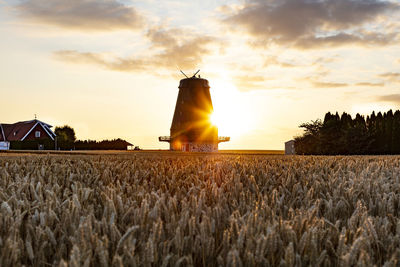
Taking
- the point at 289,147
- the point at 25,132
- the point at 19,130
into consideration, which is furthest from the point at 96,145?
the point at 289,147

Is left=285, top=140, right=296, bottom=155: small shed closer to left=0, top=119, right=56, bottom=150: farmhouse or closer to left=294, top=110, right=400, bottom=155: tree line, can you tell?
left=294, top=110, right=400, bottom=155: tree line

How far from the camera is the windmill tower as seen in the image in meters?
53.1

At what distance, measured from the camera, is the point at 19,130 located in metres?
65.9

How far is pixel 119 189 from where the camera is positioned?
3.08m

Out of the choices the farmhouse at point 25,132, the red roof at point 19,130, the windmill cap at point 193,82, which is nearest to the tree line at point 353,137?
the windmill cap at point 193,82

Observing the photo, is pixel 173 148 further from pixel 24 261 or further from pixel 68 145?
pixel 24 261

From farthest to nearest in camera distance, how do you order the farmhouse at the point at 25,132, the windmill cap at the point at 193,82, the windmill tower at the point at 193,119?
the farmhouse at the point at 25,132 < the windmill cap at the point at 193,82 < the windmill tower at the point at 193,119

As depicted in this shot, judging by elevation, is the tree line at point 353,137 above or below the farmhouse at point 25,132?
below

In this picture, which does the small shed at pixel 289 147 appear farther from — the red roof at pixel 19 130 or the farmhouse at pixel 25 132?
the red roof at pixel 19 130

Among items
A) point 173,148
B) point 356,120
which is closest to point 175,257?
point 356,120

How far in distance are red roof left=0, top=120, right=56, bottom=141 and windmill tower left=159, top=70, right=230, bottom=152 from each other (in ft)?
86.3

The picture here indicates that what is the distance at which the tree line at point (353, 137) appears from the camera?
1171 inches

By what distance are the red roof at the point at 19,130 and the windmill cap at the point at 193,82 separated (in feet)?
91.8

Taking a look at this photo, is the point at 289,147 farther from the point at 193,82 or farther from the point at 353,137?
the point at 193,82
